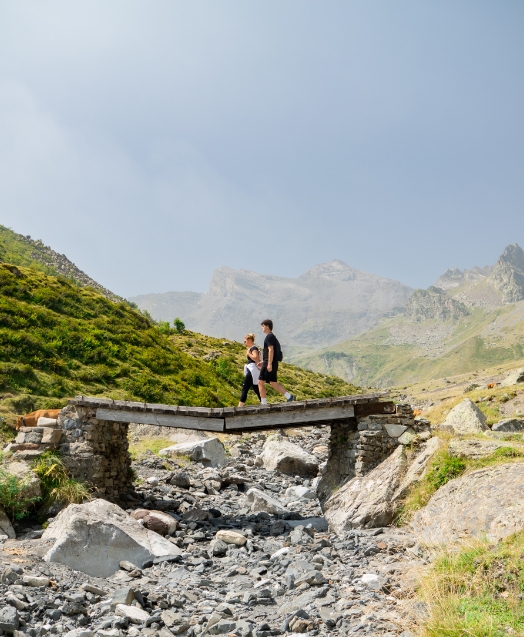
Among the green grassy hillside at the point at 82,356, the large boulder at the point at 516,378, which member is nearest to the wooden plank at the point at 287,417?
the green grassy hillside at the point at 82,356

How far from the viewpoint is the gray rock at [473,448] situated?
1158 cm

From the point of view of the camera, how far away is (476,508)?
961 cm

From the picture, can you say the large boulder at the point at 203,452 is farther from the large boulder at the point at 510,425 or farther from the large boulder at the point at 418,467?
the large boulder at the point at 510,425

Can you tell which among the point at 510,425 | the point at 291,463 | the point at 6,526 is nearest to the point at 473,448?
the point at 291,463

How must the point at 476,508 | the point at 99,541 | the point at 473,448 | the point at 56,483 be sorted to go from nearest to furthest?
the point at 476,508 < the point at 99,541 < the point at 473,448 < the point at 56,483

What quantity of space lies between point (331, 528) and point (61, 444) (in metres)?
7.56

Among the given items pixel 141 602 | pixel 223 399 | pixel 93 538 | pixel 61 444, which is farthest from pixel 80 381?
pixel 141 602

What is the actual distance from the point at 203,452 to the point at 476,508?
45.0 feet

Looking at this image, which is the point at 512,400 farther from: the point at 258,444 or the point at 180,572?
the point at 180,572

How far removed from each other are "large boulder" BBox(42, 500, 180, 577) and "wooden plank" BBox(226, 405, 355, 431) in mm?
3755

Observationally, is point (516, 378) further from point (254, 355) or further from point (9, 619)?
point (9, 619)

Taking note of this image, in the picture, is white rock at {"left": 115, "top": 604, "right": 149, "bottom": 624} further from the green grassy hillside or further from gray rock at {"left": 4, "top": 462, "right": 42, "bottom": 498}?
the green grassy hillside

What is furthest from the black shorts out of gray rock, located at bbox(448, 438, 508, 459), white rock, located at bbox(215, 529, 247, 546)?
gray rock, located at bbox(448, 438, 508, 459)

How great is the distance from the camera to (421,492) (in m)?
11.7
